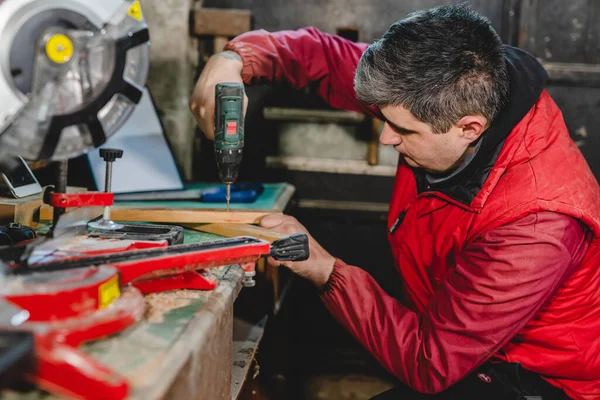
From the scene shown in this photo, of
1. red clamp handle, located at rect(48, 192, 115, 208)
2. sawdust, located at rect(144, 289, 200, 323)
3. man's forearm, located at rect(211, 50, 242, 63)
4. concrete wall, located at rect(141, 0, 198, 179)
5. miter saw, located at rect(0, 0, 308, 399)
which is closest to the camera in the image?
miter saw, located at rect(0, 0, 308, 399)

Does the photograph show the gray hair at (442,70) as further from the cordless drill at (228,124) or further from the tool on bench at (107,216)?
the tool on bench at (107,216)

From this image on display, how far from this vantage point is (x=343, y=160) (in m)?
2.53

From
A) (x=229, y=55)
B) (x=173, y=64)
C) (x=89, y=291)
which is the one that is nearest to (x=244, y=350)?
(x=229, y=55)

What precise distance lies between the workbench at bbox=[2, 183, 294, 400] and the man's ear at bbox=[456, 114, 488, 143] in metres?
0.65

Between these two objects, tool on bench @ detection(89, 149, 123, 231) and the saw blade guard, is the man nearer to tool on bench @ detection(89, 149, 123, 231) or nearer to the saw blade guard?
tool on bench @ detection(89, 149, 123, 231)

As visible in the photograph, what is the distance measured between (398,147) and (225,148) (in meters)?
0.45

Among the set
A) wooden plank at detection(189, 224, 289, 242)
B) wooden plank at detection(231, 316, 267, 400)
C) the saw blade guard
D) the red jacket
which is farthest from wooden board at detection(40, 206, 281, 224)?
the saw blade guard

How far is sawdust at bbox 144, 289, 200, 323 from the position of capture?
2.72 feet

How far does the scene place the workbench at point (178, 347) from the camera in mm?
643

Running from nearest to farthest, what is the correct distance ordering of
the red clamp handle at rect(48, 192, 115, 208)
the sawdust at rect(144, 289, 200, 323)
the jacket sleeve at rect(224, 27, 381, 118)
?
the sawdust at rect(144, 289, 200, 323) < the red clamp handle at rect(48, 192, 115, 208) < the jacket sleeve at rect(224, 27, 381, 118)

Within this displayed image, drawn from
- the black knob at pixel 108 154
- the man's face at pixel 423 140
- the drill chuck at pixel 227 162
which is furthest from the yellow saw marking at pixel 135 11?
the man's face at pixel 423 140

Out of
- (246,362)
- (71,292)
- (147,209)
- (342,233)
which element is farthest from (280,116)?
(71,292)

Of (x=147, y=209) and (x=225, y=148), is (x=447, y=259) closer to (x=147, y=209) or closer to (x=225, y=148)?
(x=225, y=148)

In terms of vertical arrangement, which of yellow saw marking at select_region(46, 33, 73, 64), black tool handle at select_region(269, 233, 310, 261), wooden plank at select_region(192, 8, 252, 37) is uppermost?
wooden plank at select_region(192, 8, 252, 37)
